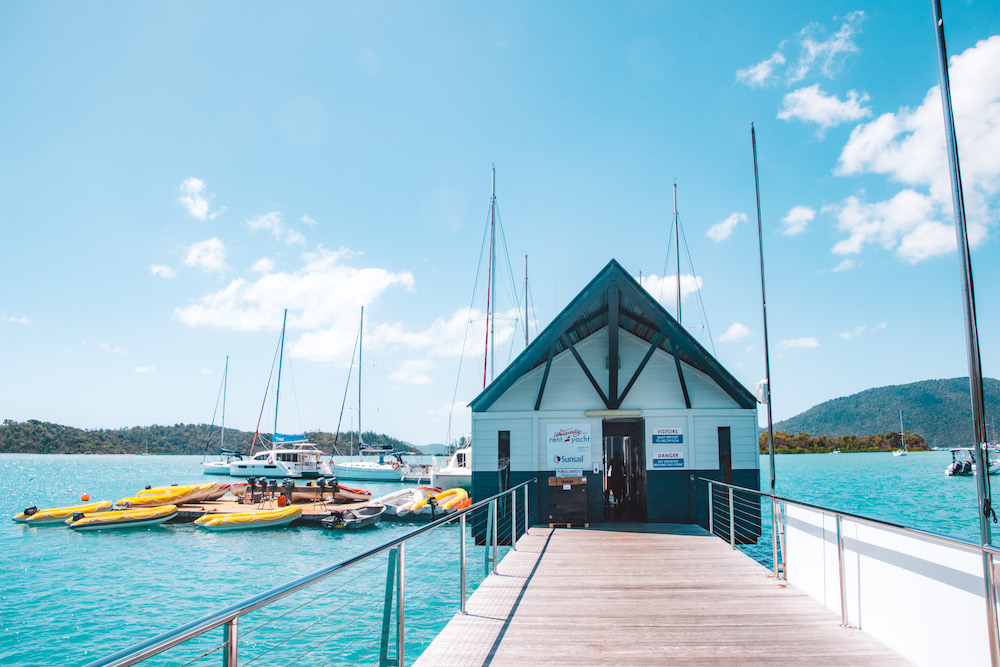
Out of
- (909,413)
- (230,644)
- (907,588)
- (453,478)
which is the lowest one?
(453,478)

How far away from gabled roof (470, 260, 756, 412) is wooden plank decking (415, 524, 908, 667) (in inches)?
175

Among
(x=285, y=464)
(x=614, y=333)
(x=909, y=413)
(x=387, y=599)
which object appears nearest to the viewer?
(x=387, y=599)

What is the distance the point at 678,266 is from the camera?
1081 inches

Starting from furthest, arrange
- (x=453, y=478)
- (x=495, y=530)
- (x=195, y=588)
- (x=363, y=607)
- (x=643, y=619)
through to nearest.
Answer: (x=453, y=478) → (x=195, y=588) → (x=363, y=607) → (x=495, y=530) → (x=643, y=619)

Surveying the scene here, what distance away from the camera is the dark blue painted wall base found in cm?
1259

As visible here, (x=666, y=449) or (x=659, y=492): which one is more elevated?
(x=666, y=449)

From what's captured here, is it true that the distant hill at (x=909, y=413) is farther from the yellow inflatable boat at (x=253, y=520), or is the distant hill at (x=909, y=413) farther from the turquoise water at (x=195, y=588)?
the yellow inflatable boat at (x=253, y=520)

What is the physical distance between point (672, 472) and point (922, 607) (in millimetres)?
8439

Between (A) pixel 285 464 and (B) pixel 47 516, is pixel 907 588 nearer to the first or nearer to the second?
(B) pixel 47 516

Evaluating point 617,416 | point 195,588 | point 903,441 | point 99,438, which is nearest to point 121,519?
point 195,588

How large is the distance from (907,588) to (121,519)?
28.8 m

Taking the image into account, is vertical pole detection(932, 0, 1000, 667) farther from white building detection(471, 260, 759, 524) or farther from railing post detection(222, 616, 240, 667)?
white building detection(471, 260, 759, 524)

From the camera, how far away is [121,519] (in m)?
25.3

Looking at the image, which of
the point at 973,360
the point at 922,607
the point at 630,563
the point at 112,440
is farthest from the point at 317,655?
the point at 112,440
